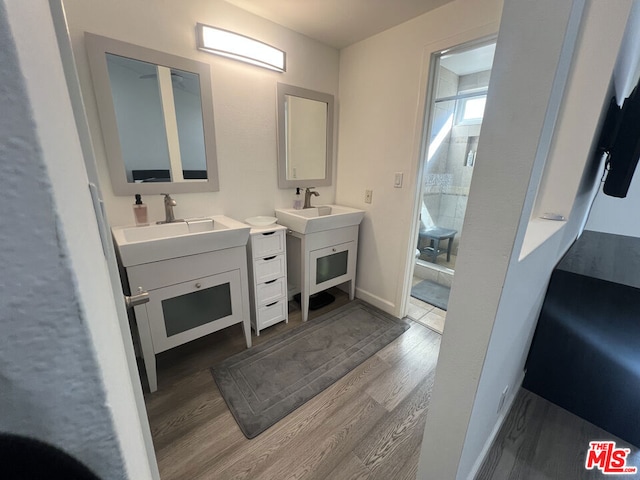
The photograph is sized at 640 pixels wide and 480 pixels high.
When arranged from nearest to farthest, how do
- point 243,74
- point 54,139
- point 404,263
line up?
point 54,139 → point 243,74 → point 404,263

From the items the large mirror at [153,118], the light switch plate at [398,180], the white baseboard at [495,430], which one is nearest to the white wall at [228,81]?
the large mirror at [153,118]

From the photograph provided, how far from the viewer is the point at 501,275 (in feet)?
2.20

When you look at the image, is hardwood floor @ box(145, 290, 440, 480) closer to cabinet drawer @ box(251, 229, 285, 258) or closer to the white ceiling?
cabinet drawer @ box(251, 229, 285, 258)

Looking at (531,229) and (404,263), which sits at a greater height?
(531,229)

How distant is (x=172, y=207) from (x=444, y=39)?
2.09m

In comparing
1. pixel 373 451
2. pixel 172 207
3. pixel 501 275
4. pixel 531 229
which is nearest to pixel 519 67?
pixel 501 275

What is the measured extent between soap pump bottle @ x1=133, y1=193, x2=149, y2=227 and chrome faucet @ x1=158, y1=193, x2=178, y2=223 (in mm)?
112

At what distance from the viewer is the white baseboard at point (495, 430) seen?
1.08m

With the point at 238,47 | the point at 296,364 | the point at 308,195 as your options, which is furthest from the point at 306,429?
the point at 238,47

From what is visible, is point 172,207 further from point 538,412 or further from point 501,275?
point 538,412

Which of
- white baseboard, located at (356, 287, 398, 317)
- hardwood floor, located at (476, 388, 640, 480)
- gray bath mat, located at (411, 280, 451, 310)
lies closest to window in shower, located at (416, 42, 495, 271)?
gray bath mat, located at (411, 280, 451, 310)

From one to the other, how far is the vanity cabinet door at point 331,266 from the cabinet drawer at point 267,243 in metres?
0.28

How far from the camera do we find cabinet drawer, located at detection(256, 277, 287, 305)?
1.87m

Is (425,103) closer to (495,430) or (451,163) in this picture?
(451,163)
